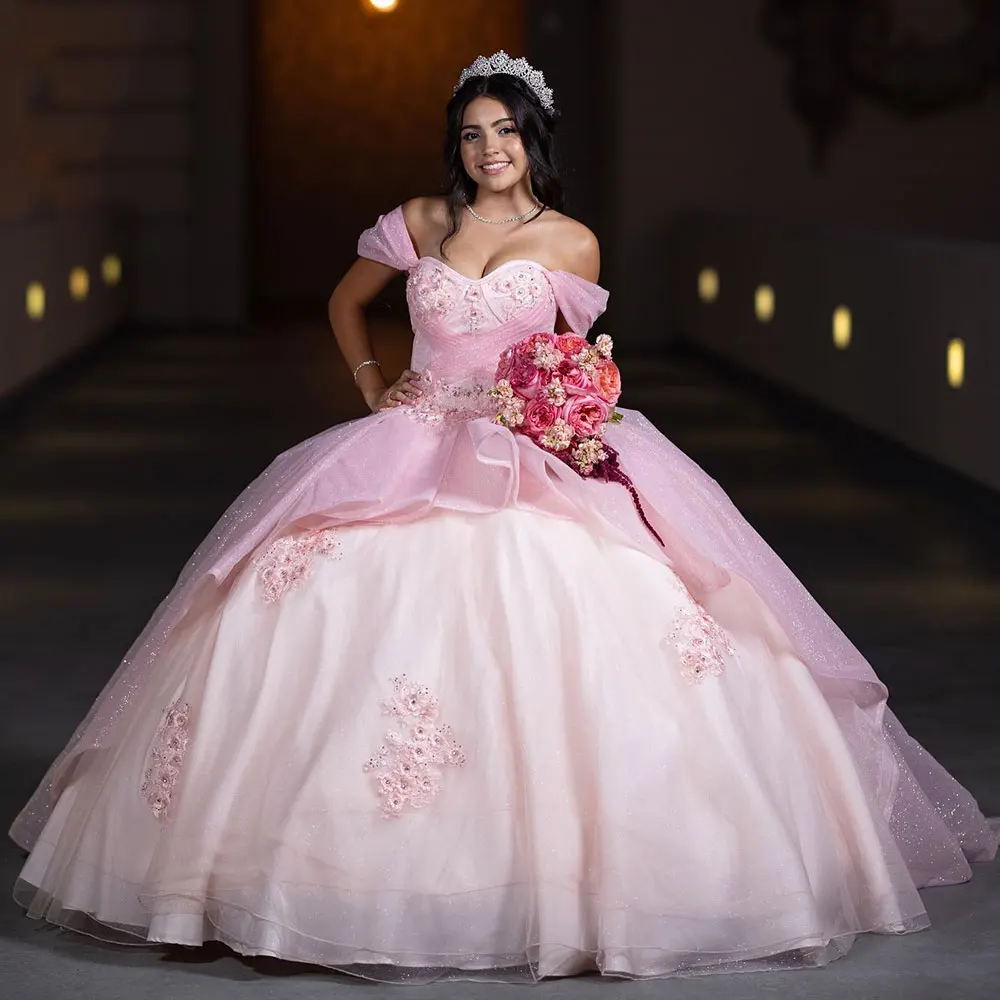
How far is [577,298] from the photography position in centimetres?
415

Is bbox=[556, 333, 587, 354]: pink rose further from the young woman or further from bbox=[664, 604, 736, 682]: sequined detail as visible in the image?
bbox=[664, 604, 736, 682]: sequined detail

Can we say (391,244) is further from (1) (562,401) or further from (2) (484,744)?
(2) (484,744)

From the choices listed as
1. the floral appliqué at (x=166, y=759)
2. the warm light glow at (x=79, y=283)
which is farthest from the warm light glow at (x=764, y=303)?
the floral appliqué at (x=166, y=759)

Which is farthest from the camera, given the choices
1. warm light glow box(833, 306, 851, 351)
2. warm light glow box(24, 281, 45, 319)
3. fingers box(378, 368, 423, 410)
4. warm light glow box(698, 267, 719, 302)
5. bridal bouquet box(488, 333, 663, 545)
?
warm light glow box(698, 267, 719, 302)

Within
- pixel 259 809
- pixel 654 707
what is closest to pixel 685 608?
pixel 654 707

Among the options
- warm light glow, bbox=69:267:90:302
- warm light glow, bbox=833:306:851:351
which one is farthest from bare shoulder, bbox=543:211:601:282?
warm light glow, bbox=69:267:90:302

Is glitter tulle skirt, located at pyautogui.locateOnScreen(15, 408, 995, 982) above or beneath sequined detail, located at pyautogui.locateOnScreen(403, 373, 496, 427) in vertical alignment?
beneath

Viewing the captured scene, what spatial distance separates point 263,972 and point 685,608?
0.96 metres

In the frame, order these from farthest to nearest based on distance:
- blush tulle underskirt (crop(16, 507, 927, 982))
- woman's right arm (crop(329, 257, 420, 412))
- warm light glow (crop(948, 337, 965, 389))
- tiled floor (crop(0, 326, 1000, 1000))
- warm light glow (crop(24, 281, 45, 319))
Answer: warm light glow (crop(24, 281, 45, 319)), warm light glow (crop(948, 337, 965, 389)), woman's right arm (crop(329, 257, 420, 412)), tiled floor (crop(0, 326, 1000, 1000)), blush tulle underskirt (crop(16, 507, 927, 982))

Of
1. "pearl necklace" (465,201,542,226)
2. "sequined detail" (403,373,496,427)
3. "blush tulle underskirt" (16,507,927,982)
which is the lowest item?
"blush tulle underskirt" (16,507,927,982)

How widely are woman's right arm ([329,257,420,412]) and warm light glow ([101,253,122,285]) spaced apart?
12.2 meters

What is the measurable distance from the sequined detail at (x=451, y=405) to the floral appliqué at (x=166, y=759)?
2.55ft

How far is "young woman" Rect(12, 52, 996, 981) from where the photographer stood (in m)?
3.49

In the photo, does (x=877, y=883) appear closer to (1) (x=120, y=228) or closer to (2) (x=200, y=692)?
(2) (x=200, y=692)
